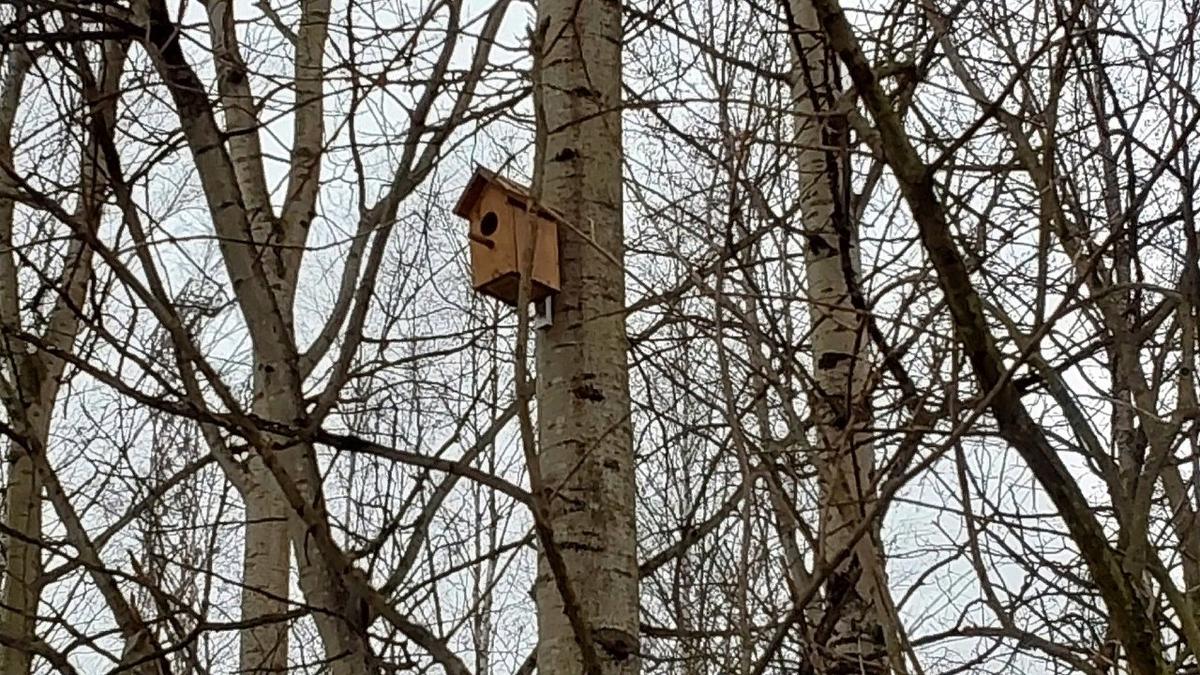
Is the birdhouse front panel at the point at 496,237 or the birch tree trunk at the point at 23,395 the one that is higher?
the birch tree trunk at the point at 23,395

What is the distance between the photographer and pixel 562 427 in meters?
1.65

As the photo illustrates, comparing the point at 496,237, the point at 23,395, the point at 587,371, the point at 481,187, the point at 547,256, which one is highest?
the point at 23,395

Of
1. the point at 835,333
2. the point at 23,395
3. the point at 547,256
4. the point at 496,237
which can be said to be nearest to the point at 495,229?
the point at 496,237

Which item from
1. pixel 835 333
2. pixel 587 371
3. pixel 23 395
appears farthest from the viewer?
pixel 23 395

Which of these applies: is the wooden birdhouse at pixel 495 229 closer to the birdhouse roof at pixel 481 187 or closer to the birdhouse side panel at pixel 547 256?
the birdhouse roof at pixel 481 187

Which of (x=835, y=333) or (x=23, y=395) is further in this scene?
(x=23, y=395)

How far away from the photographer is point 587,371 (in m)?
1.68

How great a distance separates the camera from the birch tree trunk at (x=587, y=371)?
154cm

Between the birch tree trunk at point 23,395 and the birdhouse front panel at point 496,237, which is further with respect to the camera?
the birch tree trunk at point 23,395

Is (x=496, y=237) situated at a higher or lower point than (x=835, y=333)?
lower

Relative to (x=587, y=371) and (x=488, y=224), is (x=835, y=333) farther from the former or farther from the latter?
(x=587, y=371)

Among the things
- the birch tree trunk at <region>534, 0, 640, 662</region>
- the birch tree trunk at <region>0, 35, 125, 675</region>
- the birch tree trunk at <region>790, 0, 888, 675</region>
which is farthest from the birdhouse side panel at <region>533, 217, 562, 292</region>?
the birch tree trunk at <region>0, 35, 125, 675</region>

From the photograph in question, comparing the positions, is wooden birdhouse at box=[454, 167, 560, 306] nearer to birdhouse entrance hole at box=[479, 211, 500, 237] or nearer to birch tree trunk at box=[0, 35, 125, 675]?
birdhouse entrance hole at box=[479, 211, 500, 237]

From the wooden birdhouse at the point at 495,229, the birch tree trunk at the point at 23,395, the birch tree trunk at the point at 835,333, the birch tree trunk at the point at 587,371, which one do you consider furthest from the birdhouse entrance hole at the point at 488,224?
the birch tree trunk at the point at 23,395
